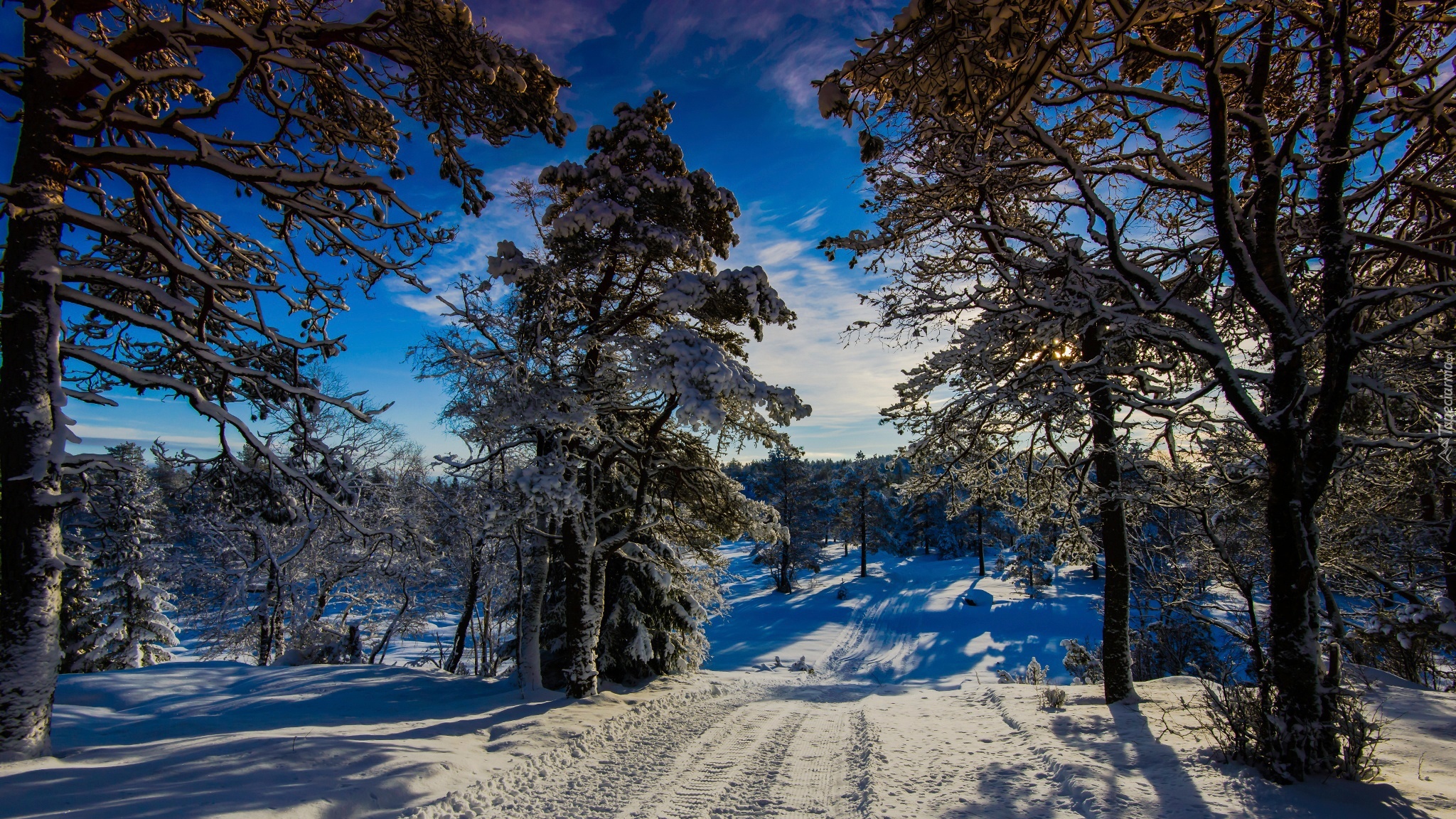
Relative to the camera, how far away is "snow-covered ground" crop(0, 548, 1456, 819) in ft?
13.8

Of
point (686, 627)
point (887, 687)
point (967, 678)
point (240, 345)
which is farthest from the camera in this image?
point (967, 678)

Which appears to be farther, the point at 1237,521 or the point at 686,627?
Answer: the point at 686,627

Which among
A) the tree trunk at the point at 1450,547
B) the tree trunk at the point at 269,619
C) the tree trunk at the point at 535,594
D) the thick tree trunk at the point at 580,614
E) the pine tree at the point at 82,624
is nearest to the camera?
the tree trunk at the point at 1450,547

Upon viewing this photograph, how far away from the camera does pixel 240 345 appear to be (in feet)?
21.4

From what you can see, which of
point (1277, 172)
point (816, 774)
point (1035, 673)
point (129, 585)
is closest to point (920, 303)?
point (1277, 172)

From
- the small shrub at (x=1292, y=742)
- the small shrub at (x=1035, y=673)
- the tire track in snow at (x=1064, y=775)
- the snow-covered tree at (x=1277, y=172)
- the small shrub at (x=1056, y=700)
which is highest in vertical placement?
the snow-covered tree at (x=1277, y=172)

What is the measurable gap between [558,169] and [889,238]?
5.80 meters

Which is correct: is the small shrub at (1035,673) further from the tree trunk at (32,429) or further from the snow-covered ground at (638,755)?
the tree trunk at (32,429)

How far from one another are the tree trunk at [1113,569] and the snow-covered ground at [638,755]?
53 cm

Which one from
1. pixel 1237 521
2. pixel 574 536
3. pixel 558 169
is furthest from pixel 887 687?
pixel 558 169

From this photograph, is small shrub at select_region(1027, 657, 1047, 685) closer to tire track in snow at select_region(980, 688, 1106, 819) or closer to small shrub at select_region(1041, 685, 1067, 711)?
A: small shrub at select_region(1041, 685, 1067, 711)

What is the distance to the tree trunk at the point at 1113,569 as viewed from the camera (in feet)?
26.7

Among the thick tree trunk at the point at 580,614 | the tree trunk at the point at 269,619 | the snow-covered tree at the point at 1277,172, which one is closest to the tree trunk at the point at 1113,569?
the snow-covered tree at the point at 1277,172

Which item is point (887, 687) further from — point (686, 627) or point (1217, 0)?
point (1217, 0)
